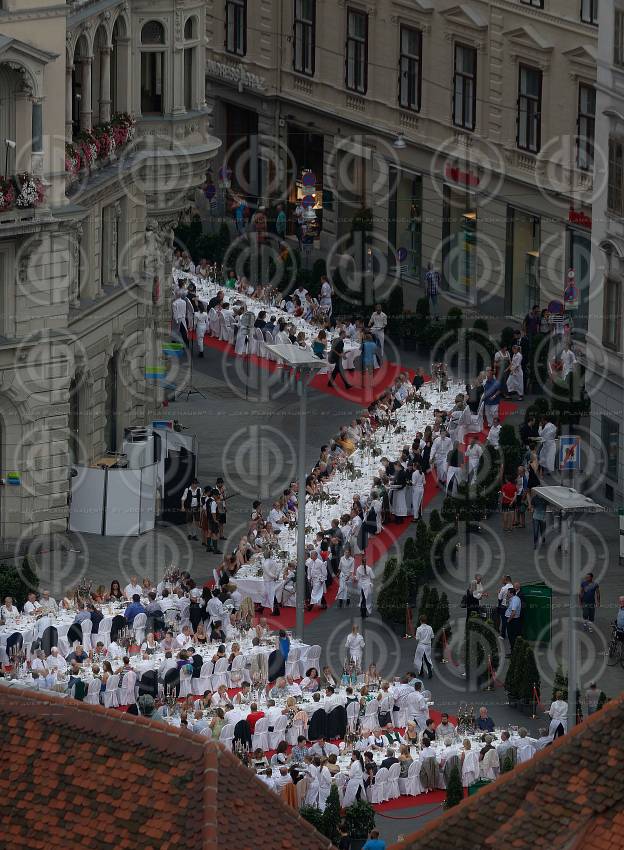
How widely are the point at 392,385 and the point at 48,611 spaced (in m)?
19.4

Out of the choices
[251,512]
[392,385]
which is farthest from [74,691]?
[392,385]

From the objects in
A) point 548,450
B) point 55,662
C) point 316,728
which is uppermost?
point 548,450

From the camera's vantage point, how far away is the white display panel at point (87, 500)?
7356cm

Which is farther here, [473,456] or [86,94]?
[86,94]

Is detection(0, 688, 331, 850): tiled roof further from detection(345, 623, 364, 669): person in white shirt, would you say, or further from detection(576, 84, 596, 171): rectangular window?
detection(576, 84, 596, 171): rectangular window

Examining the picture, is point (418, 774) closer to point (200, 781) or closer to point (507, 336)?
point (200, 781)

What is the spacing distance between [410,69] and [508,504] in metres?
26.7

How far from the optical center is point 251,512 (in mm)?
75125

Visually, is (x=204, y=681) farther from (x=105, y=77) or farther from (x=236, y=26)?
(x=236, y=26)

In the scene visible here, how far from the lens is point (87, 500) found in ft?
242

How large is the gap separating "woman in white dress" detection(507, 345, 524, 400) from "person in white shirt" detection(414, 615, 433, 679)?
63.7 feet

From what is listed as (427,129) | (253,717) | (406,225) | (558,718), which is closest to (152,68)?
(427,129)

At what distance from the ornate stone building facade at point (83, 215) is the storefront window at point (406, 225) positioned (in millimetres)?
12589

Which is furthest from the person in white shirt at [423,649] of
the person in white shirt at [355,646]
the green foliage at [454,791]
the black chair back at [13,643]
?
the black chair back at [13,643]
